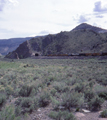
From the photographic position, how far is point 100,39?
79188mm

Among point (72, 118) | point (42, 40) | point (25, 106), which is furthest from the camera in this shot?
point (42, 40)

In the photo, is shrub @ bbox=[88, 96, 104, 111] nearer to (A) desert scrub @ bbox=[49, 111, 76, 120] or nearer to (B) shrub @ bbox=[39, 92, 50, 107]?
(A) desert scrub @ bbox=[49, 111, 76, 120]

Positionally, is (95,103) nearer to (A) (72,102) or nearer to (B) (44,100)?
(A) (72,102)

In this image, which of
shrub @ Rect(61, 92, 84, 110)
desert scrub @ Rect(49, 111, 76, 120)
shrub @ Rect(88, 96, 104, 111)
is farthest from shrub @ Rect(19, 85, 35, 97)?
shrub @ Rect(88, 96, 104, 111)

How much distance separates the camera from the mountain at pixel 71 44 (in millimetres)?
74812

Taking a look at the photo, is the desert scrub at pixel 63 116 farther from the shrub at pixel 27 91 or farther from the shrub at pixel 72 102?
the shrub at pixel 27 91

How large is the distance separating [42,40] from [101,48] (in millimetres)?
63643

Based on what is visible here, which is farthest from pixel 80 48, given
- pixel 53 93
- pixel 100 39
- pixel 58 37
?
pixel 53 93

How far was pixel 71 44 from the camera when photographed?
86875 mm

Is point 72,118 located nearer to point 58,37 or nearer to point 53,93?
point 53,93

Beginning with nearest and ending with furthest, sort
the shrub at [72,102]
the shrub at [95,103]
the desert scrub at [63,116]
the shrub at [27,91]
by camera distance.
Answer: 1. the desert scrub at [63,116]
2. the shrub at [72,102]
3. the shrub at [95,103]
4. the shrub at [27,91]

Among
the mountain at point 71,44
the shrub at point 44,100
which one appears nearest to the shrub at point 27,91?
the shrub at point 44,100

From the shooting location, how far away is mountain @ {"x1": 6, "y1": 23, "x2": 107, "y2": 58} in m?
74.8

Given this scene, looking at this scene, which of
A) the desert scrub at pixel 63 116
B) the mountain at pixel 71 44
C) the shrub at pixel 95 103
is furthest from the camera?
the mountain at pixel 71 44
